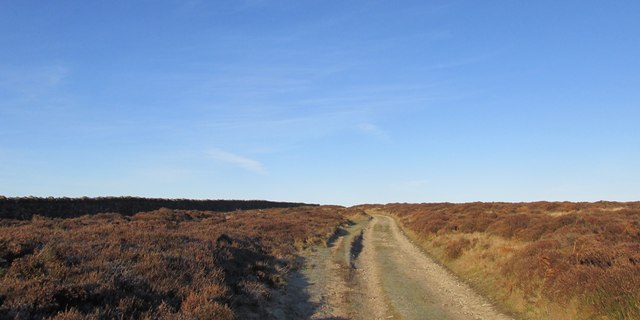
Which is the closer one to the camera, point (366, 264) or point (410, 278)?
point (410, 278)

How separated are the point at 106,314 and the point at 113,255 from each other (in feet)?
16.5

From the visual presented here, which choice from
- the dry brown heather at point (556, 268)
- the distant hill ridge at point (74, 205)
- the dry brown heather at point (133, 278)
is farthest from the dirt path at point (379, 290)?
the distant hill ridge at point (74, 205)

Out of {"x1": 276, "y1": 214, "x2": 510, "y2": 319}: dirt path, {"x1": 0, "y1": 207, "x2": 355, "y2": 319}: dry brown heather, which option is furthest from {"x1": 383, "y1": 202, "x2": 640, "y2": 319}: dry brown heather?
{"x1": 0, "y1": 207, "x2": 355, "y2": 319}: dry brown heather

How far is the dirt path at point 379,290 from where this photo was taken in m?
12.8

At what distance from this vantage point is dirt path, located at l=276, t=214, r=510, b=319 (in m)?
12.8

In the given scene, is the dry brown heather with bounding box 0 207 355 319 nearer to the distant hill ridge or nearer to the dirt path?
the dirt path

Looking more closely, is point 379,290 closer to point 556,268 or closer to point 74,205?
point 556,268

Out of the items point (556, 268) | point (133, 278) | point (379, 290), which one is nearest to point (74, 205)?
point (379, 290)

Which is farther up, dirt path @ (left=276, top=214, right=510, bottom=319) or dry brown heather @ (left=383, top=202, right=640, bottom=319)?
dry brown heather @ (left=383, top=202, right=640, bottom=319)

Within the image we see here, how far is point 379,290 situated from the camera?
15.8 metres

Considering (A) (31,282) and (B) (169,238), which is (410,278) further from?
(A) (31,282)

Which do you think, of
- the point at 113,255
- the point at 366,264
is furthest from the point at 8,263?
the point at 366,264

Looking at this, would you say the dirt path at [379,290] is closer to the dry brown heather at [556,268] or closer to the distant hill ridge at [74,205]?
the dry brown heather at [556,268]

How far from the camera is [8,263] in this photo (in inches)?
410
